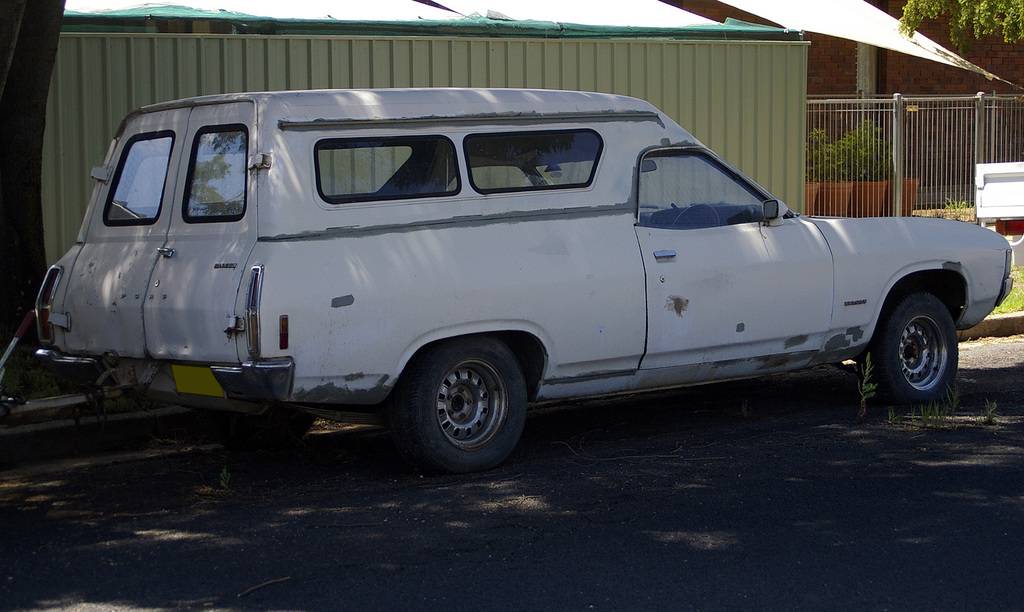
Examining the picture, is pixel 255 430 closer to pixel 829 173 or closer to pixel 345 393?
pixel 345 393

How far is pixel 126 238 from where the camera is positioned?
6.94m

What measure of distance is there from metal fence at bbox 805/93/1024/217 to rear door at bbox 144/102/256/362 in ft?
40.5

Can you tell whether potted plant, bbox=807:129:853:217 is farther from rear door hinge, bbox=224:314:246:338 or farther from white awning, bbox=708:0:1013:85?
rear door hinge, bbox=224:314:246:338

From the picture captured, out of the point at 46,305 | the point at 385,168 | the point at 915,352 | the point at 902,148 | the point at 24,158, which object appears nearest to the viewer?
the point at 385,168

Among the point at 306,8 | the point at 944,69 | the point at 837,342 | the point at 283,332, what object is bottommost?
the point at 837,342

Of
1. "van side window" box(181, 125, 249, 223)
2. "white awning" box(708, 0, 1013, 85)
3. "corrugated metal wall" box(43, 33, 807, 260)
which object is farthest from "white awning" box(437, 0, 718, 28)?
"van side window" box(181, 125, 249, 223)

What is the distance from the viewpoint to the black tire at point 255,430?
7.59m

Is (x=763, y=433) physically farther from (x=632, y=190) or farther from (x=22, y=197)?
(x=22, y=197)

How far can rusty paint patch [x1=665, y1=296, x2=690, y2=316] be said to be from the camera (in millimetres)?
7305

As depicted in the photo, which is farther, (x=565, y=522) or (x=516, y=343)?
(x=516, y=343)

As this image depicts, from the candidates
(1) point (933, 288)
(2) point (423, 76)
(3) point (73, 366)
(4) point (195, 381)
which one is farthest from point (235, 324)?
(2) point (423, 76)

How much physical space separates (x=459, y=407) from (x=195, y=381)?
1.28m

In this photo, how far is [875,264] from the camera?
812cm

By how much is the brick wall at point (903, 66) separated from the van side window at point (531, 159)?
16.3 meters
